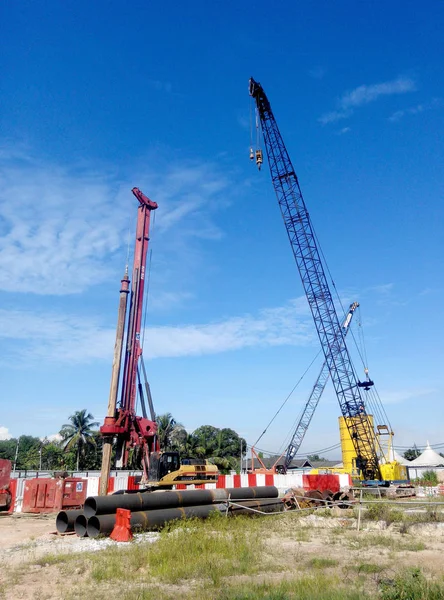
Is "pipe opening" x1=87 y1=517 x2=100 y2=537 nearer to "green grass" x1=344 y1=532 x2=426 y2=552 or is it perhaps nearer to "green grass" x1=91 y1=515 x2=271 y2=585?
"green grass" x1=91 y1=515 x2=271 y2=585

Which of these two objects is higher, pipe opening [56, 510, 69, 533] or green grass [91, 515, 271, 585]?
pipe opening [56, 510, 69, 533]

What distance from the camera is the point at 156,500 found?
54.9 feet

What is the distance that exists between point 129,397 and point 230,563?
63.9ft

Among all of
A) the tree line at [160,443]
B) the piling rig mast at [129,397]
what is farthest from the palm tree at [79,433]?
the piling rig mast at [129,397]

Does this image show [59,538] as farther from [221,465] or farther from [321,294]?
[221,465]

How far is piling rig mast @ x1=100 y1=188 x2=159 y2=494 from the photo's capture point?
91.3ft

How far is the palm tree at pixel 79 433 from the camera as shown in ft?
208

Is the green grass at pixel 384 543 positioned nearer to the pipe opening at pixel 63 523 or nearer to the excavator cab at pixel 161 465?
the pipe opening at pixel 63 523

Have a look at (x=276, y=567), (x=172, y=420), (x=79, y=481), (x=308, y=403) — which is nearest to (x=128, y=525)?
(x=276, y=567)

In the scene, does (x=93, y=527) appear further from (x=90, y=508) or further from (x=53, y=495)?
(x=53, y=495)

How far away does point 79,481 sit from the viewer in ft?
74.8

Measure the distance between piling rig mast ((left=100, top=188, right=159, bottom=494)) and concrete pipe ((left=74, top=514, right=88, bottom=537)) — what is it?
31.4 ft

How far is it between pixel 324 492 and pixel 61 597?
17.6 meters

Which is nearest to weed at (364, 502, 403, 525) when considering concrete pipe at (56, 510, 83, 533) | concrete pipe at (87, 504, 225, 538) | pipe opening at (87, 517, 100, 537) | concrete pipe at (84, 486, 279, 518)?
concrete pipe at (84, 486, 279, 518)
